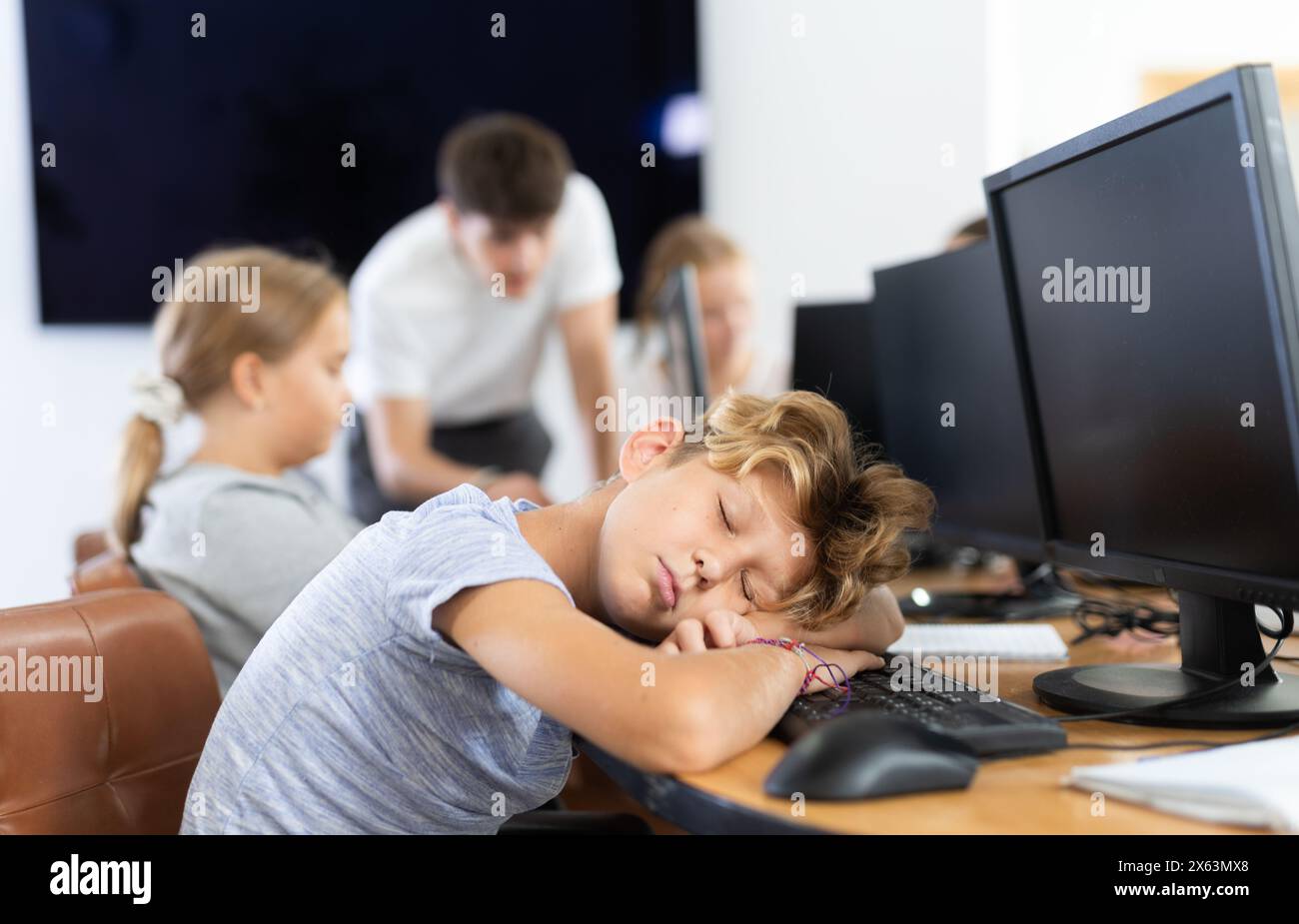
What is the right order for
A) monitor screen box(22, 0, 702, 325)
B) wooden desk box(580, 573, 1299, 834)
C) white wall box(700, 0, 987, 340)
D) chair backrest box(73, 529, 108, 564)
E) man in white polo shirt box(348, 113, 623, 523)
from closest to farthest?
wooden desk box(580, 573, 1299, 834) → chair backrest box(73, 529, 108, 564) → man in white polo shirt box(348, 113, 623, 523) → monitor screen box(22, 0, 702, 325) → white wall box(700, 0, 987, 340)

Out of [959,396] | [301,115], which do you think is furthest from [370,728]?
[301,115]

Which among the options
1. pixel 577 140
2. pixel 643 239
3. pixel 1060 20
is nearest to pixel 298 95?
pixel 577 140

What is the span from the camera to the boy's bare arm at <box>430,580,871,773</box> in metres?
0.81

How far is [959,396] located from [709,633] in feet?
2.31

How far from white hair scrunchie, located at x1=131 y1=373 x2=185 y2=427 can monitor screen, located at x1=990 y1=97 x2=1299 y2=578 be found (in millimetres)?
1232

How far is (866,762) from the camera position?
76 cm

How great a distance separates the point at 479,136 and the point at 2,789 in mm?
1897

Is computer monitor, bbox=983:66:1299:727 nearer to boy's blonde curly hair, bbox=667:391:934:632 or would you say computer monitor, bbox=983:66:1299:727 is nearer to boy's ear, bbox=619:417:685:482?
boy's blonde curly hair, bbox=667:391:934:632

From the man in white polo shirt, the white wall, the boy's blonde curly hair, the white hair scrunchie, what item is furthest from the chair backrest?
the white wall

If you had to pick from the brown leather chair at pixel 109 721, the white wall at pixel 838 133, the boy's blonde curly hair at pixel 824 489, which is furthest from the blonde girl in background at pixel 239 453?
the white wall at pixel 838 133

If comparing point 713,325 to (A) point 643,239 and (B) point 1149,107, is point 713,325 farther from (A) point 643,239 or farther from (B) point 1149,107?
(B) point 1149,107

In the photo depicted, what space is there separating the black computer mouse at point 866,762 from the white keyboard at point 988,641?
1.58 ft
